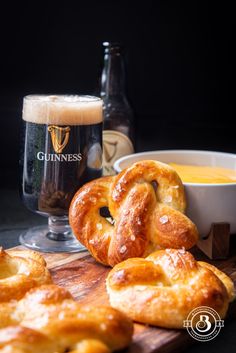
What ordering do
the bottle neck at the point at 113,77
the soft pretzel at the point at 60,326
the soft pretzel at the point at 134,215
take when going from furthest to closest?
1. the bottle neck at the point at 113,77
2. the soft pretzel at the point at 134,215
3. the soft pretzel at the point at 60,326

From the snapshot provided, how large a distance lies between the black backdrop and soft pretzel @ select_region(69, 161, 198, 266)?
548mm

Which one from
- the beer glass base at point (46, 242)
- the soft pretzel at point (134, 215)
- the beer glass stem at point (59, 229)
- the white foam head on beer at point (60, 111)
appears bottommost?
the beer glass base at point (46, 242)

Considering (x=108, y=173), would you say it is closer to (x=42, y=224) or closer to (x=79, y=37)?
(x=42, y=224)

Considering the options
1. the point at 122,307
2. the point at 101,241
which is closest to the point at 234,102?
the point at 101,241

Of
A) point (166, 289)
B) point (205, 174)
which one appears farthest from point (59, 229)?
point (166, 289)

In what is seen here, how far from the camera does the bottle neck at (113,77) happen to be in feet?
4.92

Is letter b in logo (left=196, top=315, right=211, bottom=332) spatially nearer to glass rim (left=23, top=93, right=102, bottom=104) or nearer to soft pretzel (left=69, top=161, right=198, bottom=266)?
soft pretzel (left=69, top=161, right=198, bottom=266)

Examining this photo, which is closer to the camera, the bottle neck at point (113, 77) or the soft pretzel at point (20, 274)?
the soft pretzel at point (20, 274)

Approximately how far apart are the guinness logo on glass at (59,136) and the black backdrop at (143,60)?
1.55ft

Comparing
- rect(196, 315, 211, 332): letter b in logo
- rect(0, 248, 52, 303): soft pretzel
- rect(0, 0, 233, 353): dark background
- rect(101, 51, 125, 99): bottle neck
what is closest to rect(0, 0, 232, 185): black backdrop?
rect(0, 0, 233, 353): dark background

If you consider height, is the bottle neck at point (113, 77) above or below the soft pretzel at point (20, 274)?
above

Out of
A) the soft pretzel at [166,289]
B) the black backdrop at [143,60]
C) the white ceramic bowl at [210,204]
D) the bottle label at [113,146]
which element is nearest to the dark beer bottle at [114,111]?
the bottle label at [113,146]

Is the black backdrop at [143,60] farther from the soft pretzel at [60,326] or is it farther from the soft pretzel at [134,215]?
the soft pretzel at [60,326]

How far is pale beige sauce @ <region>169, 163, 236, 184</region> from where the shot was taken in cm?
124
